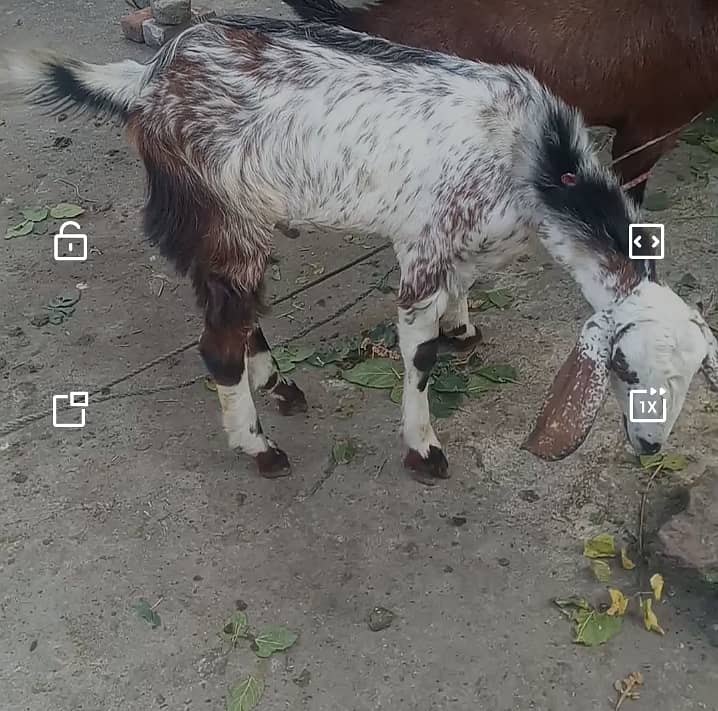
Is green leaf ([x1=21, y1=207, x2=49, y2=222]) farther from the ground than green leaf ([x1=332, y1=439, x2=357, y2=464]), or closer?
closer

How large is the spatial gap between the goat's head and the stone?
1.25ft

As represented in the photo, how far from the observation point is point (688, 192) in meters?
4.57

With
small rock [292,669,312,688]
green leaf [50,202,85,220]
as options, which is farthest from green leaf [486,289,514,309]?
green leaf [50,202,85,220]

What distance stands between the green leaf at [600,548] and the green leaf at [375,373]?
0.93 m

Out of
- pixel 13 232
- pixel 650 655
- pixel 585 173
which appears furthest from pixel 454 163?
pixel 13 232

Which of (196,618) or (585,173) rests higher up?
(585,173)

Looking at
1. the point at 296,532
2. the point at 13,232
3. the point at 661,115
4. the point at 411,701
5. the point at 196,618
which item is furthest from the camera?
the point at 13,232

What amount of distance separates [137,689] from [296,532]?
0.65 m

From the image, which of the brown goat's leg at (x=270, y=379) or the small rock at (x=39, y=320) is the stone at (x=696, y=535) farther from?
the small rock at (x=39, y=320)

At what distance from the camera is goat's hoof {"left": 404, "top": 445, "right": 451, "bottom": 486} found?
3156 millimetres

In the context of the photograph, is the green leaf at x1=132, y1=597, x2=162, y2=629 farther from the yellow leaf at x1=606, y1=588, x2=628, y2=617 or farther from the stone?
the stone

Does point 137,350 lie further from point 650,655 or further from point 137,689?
point 650,655

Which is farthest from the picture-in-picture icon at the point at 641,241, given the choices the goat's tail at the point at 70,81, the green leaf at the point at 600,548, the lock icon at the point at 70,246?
the lock icon at the point at 70,246

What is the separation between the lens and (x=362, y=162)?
2.72 meters
